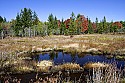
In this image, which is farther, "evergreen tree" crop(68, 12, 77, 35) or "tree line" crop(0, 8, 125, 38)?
"evergreen tree" crop(68, 12, 77, 35)

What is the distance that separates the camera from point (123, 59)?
21516 millimetres

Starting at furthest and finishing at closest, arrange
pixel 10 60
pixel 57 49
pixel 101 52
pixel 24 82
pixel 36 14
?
pixel 36 14
pixel 57 49
pixel 101 52
pixel 10 60
pixel 24 82

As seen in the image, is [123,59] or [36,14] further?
[36,14]

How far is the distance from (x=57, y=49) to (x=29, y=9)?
4471cm

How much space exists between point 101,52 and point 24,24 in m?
47.9

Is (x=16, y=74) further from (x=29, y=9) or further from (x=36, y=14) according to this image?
(x=36, y=14)

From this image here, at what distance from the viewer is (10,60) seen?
1880 cm

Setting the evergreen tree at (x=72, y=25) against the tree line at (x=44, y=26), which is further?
the evergreen tree at (x=72, y=25)

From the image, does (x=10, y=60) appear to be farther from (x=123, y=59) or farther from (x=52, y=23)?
(x=52, y=23)

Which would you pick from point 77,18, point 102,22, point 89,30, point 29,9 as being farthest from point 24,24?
point 102,22

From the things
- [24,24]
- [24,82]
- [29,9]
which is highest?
[29,9]

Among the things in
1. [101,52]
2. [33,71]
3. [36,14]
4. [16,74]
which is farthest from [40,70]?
[36,14]

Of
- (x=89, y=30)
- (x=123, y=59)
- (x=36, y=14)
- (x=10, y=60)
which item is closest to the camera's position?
(x=10, y=60)

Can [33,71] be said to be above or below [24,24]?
below
